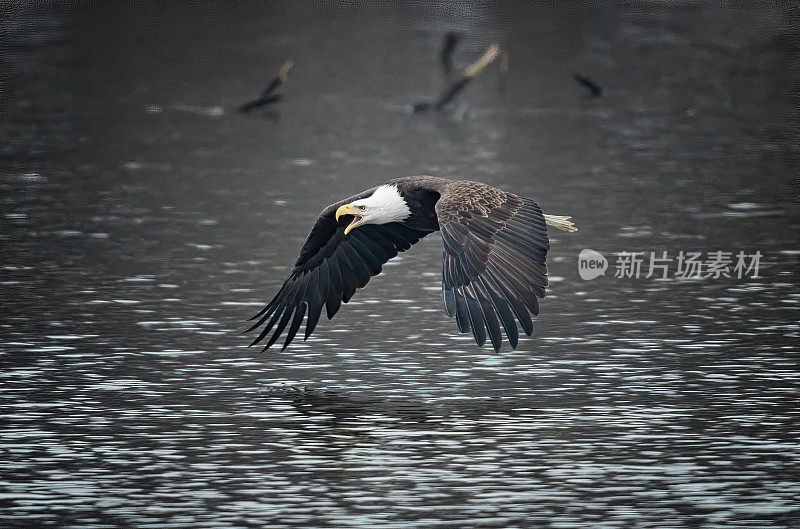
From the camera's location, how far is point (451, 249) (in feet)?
33.5

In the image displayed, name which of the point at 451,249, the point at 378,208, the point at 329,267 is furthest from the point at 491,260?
the point at 329,267

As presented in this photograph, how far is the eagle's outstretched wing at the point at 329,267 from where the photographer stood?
39.2 feet

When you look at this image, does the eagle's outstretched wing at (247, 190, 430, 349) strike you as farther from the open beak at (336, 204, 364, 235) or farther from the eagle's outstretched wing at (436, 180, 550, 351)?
the eagle's outstretched wing at (436, 180, 550, 351)

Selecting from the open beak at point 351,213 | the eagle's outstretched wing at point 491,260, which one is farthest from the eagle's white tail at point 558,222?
the open beak at point 351,213

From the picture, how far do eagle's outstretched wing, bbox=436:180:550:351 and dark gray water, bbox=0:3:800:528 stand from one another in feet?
2.51

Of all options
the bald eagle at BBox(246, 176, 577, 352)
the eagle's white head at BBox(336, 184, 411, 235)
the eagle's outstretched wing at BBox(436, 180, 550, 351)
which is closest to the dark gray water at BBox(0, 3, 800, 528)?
the bald eagle at BBox(246, 176, 577, 352)

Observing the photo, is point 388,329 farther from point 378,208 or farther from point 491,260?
point 491,260

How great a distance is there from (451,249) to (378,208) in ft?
5.17

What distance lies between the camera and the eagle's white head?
1166cm

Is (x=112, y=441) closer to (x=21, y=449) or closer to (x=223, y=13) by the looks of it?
(x=21, y=449)

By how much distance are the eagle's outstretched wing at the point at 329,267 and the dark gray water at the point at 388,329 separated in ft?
1.42

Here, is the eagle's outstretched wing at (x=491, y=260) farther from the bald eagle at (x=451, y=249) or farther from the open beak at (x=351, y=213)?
the open beak at (x=351, y=213)

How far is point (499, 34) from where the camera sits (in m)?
37.8

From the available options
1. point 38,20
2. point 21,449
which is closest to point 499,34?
point 38,20
